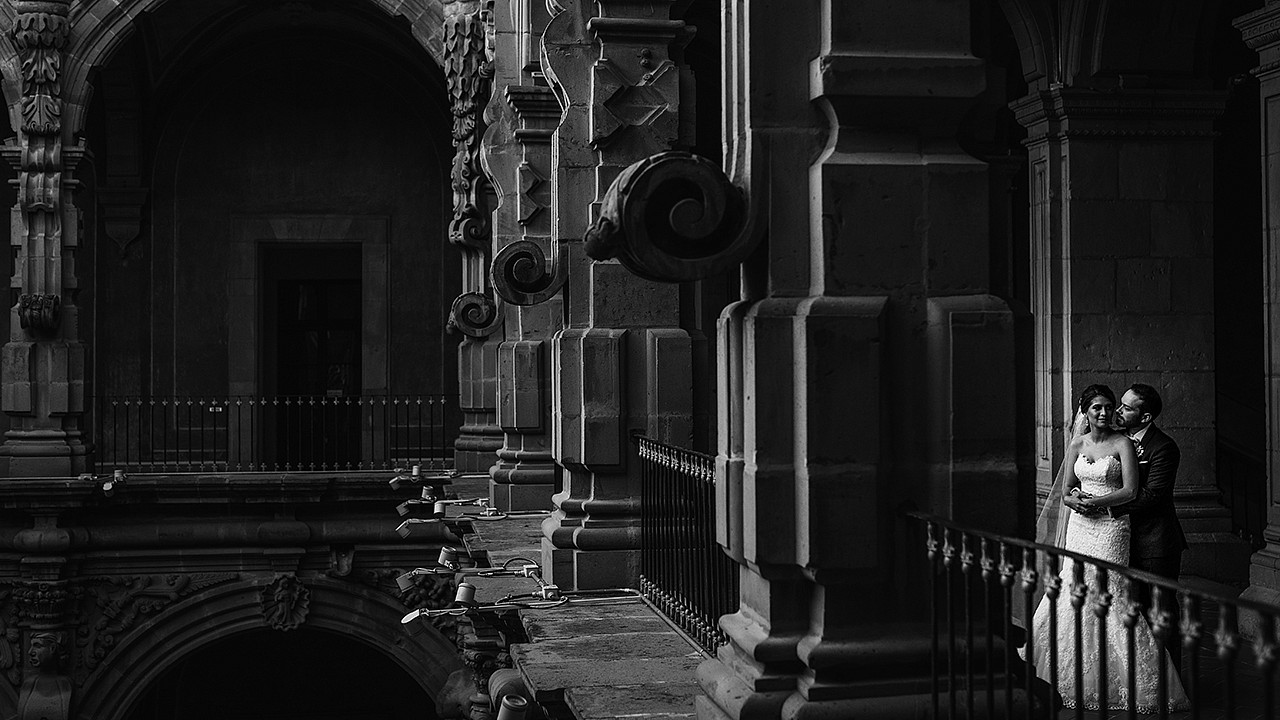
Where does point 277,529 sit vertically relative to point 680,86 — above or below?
below

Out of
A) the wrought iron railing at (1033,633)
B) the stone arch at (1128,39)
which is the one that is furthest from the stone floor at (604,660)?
the stone arch at (1128,39)

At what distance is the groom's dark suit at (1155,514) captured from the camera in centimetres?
532

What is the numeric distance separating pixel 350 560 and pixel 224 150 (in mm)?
7698

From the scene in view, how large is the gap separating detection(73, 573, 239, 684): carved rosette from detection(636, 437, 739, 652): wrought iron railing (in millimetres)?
8926

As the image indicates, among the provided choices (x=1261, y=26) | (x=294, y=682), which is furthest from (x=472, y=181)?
(x=1261, y=26)

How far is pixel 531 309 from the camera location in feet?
36.5

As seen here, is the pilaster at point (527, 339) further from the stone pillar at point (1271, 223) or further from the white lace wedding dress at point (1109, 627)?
the white lace wedding dress at point (1109, 627)

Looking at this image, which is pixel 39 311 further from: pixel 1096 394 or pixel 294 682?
pixel 1096 394

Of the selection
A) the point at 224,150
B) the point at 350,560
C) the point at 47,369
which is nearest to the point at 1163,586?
the point at 350,560

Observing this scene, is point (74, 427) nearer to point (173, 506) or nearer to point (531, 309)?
point (173, 506)

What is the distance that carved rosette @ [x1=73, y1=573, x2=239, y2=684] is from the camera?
1438 cm

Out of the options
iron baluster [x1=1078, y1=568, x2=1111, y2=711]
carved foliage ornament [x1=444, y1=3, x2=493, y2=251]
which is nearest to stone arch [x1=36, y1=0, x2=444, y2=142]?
carved foliage ornament [x1=444, y1=3, x2=493, y2=251]

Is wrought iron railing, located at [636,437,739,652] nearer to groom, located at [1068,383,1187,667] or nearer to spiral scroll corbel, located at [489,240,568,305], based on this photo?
spiral scroll corbel, located at [489,240,568,305]

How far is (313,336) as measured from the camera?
20.9 m
